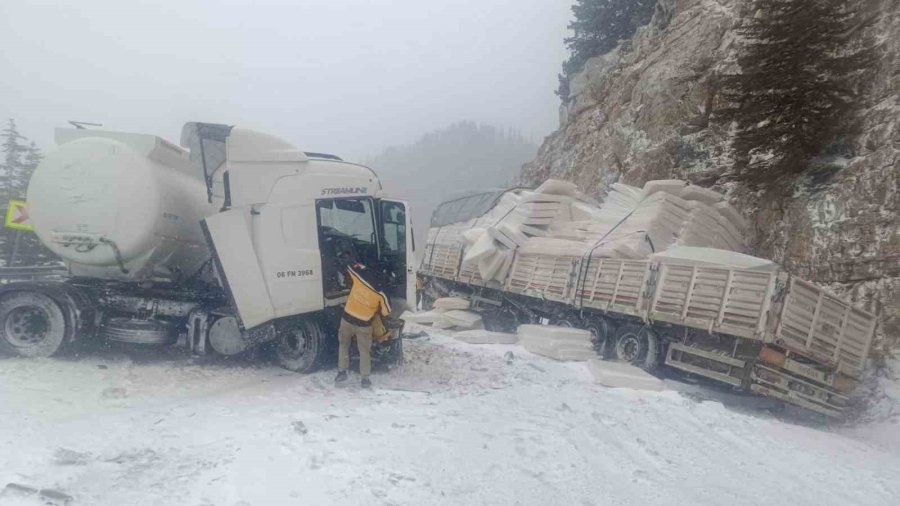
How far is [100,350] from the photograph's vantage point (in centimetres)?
780

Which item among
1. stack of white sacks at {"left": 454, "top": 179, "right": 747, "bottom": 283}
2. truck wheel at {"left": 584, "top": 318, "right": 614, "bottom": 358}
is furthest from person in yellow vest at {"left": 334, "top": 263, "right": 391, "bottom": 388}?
stack of white sacks at {"left": 454, "top": 179, "right": 747, "bottom": 283}

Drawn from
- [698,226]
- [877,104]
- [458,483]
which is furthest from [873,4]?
[458,483]

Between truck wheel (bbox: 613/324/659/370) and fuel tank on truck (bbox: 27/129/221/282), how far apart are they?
699cm

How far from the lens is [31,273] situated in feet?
24.9

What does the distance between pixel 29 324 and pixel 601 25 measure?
29503 millimetres

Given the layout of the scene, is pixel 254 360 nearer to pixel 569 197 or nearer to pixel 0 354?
pixel 0 354

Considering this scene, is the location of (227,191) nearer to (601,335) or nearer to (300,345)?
(300,345)

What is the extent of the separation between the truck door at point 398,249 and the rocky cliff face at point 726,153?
7788mm

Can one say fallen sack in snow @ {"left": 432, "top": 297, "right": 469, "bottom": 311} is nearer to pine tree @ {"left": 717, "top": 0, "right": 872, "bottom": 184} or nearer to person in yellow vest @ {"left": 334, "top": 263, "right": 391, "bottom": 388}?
person in yellow vest @ {"left": 334, "top": 263, "right": 391, "bottom": 388}

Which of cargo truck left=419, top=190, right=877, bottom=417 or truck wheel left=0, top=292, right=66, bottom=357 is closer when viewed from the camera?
truck wheel left=0, top=292, right=66, bottom=357

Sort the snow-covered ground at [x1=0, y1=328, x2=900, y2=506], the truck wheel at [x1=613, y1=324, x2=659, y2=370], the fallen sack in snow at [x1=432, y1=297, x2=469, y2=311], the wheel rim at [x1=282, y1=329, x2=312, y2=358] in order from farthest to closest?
the fallen sack in snow at [x1=432, y1=297, x2=469, y2=311] < the truck wheel at [x1=613, y1=324, x2=659, y2=370] < the wheel rim at [x1=282, y1=329, x2=312, y2=358] < the snow-covered ground at [x1=0, y1=328, x2=900, y2=506]

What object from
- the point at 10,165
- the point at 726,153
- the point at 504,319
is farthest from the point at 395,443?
the point at 10,165

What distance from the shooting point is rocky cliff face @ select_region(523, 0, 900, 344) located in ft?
32.4

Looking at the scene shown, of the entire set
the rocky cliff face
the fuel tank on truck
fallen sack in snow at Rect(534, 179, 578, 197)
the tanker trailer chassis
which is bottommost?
the tanker trailer chassis
